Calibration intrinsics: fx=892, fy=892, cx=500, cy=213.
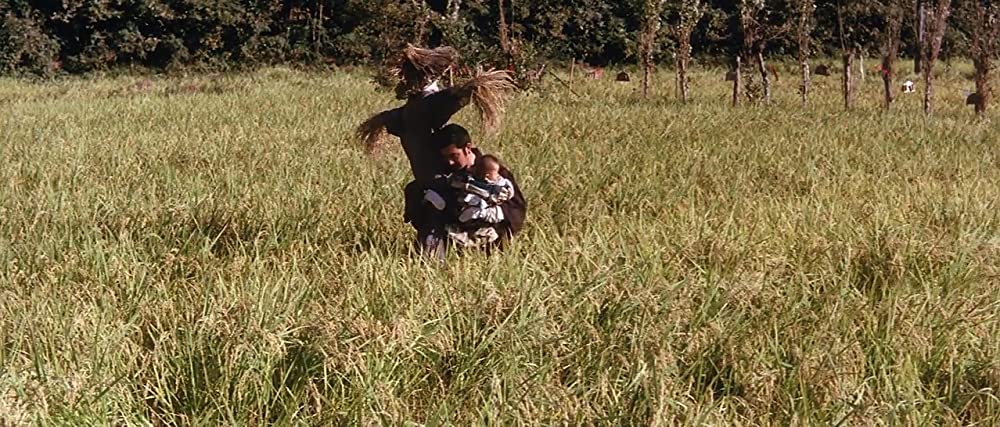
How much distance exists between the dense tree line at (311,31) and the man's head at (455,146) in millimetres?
15391

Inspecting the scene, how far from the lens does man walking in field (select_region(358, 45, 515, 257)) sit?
305 centimetres

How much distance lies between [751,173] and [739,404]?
11.3ft

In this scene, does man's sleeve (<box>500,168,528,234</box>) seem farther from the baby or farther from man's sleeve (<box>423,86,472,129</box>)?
man's sleeve (<box>423,86,472,129</box>)

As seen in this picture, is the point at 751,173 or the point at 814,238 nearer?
the point at 814,238

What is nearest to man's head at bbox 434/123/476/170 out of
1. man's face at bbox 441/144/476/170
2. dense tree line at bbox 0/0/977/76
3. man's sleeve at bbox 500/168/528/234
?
man's face at bbox 441/144/476/170

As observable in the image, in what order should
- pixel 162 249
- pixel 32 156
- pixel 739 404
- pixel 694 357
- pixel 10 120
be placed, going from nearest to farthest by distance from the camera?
1. pixel 739 404
2. pixel 694 357
3. pixel 162 249
4. pixel 32 156
5. pixel 10 120

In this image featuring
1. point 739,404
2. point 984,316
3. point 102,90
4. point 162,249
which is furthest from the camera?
point 102,90

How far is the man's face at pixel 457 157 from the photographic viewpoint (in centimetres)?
315

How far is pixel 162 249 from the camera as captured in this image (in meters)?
3.36

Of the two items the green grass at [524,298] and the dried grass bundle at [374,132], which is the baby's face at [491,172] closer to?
the green grass at [524,298]

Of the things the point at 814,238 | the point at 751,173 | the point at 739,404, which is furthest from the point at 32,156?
the point at 739,404

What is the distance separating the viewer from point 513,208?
3.18 m

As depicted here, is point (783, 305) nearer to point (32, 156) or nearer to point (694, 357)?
point (694, 357)

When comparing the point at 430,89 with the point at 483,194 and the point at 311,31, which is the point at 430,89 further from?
the point at 311,31
